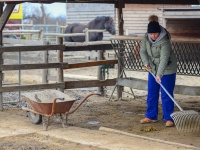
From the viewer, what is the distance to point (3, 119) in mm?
10148

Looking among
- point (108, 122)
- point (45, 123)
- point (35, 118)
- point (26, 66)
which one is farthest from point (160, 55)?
point (26, 66)

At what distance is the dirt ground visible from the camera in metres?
8.04

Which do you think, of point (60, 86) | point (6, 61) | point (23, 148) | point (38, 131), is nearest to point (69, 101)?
point (38, 131)

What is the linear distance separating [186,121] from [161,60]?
1.12 m

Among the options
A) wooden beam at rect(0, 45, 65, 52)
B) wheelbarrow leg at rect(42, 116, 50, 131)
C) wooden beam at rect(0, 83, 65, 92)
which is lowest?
wheelbarrow leg at rect(42, 116, 50, 131)

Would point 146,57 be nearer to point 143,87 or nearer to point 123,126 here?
point 123,126

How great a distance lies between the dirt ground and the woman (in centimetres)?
45

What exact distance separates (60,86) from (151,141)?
3.93 metres

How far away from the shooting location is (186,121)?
855 cm

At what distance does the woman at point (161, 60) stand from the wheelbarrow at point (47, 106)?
1179 mm

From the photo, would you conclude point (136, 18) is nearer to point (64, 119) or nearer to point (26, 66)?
point (26, 66)

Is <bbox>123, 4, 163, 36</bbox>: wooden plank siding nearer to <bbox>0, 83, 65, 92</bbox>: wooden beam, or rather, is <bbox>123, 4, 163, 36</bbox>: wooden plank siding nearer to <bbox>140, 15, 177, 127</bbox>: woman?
<bbox>0, 83, 65, 92</bbox>: wooden beam

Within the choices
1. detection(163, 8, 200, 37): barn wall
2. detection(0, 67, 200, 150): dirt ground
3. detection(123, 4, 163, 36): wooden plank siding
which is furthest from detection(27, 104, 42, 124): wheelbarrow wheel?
detection(123, 4, 163, 36): wooden plank siding

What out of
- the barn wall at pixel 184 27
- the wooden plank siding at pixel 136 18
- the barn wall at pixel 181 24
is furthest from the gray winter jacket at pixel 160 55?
the wooden plank siding at pixel 136 18
